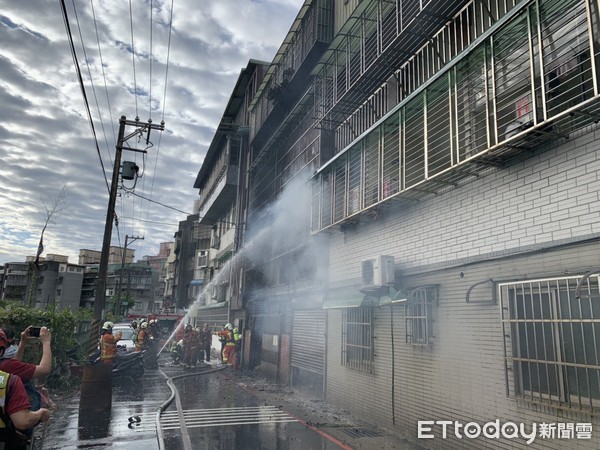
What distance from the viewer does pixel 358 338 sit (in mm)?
9352

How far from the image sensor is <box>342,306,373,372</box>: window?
886 cm

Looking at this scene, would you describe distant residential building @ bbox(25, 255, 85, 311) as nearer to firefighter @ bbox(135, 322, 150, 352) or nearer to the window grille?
firefighter @ bbox(135, 322, 150, 352)

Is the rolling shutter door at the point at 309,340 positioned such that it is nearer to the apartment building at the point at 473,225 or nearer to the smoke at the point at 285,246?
the apartment building at the point at 473,225

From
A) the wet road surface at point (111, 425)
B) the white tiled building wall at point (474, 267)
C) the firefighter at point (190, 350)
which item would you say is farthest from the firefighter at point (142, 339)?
the white tiled building wall at point (474, 267)

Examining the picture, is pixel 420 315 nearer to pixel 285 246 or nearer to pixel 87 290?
pixel 285 246

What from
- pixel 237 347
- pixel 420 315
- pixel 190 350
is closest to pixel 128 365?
pixel 190 350

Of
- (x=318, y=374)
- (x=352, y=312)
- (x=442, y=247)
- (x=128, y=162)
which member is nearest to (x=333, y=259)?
(x=352, y=312)

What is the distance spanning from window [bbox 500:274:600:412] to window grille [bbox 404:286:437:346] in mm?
1555

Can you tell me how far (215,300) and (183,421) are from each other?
21018 mm

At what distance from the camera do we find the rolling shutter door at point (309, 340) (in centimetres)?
1121

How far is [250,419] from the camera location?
8773 millimetres

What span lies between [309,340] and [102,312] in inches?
271

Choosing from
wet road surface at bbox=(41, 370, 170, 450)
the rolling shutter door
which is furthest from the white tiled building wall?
wet road surface at bbox=(41, 370, 170, 450)

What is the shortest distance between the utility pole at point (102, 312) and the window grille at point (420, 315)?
679 cm
